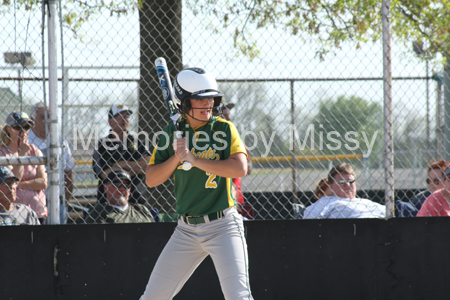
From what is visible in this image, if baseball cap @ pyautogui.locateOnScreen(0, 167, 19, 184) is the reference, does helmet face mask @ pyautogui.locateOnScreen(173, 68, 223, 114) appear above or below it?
above

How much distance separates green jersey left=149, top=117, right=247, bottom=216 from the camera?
9.66ft

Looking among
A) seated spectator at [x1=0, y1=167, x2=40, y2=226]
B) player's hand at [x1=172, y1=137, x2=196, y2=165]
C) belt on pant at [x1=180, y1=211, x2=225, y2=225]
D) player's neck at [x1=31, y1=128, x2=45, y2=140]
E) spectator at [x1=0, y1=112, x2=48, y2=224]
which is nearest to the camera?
player's hand at [x1=172, y1=137, x2=196, y2=165]

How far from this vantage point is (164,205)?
575cm

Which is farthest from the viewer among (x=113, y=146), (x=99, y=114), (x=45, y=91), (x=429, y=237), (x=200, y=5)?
(x=99, y=114)

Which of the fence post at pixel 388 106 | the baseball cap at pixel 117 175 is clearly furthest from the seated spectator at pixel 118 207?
the fence post at pixel 388 106

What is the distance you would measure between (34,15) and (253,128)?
139 inches

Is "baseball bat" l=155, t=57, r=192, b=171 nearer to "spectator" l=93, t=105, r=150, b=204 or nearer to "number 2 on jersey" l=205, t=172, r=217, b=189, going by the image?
"number 2 on jersey" l=205, t=172, r=217, b=189

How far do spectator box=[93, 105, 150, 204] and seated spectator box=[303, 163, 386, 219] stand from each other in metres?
1.83

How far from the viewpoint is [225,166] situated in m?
2.87

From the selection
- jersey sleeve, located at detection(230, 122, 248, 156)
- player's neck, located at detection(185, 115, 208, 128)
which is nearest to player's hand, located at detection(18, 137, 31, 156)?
player's neck, located at detection(185, 115, 208, 128)

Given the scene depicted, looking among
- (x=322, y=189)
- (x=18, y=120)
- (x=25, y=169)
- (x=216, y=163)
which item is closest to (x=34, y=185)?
(x=25, y=169)

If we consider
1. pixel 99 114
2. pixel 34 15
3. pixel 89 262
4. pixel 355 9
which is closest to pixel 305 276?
pixel 89 262

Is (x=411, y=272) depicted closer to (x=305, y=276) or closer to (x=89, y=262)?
(x=305, y=276)

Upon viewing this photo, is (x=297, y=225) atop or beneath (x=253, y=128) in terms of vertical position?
beneath
